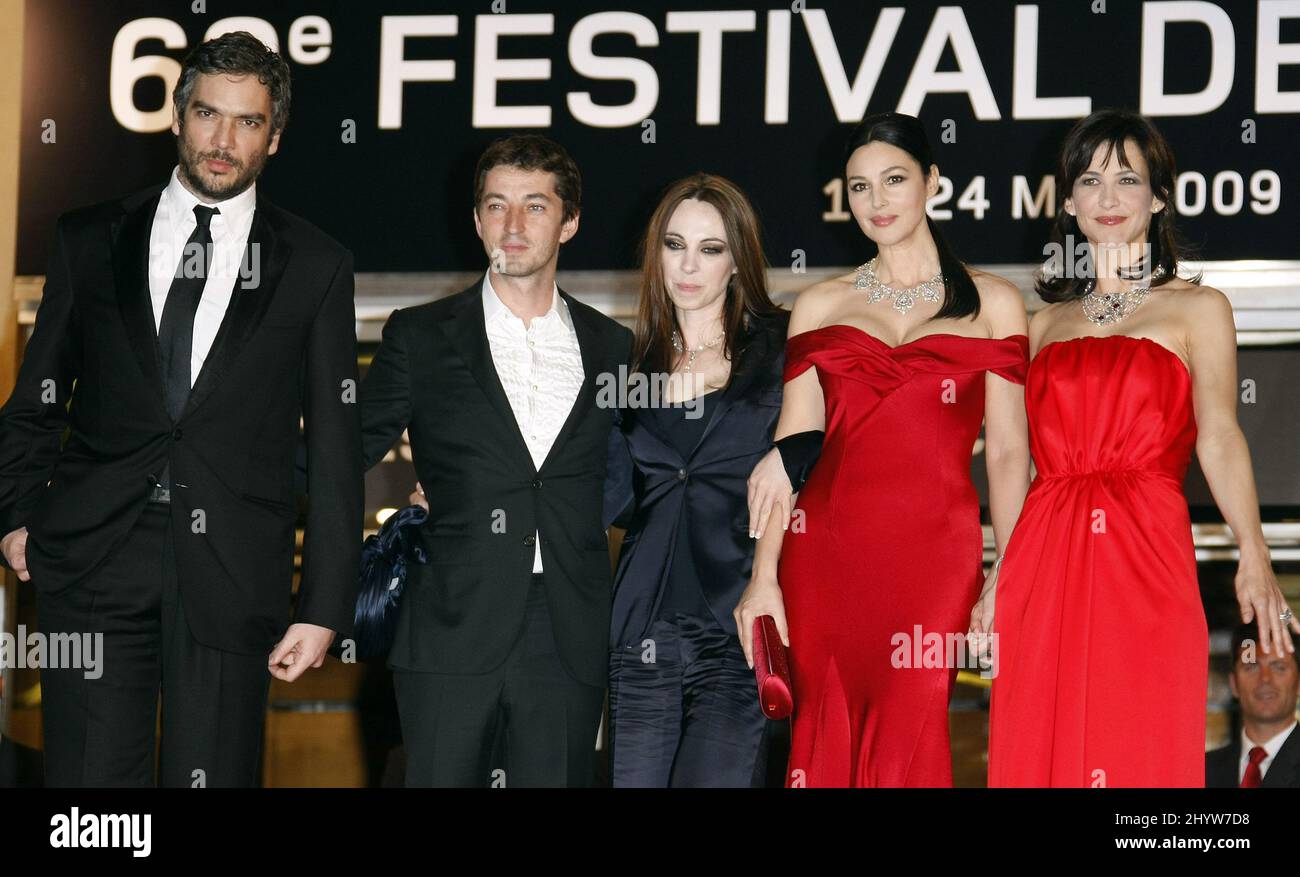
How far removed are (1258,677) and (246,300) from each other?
3.78m

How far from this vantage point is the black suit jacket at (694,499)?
3.59m

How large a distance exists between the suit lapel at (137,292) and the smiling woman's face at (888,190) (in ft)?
5.39

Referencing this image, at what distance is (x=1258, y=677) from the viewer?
5383 mm

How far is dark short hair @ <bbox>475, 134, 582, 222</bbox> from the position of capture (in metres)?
3.84

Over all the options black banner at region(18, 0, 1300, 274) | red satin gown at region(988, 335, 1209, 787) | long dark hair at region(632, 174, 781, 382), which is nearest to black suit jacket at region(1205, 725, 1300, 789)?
black banner at region(18, 0, 1300, 274)

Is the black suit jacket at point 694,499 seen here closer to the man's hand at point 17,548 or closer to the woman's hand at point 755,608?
the woman's hand at point 755,608

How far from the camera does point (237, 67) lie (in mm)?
3438

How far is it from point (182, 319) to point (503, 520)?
84cm

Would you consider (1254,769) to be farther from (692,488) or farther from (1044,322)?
(692,488)

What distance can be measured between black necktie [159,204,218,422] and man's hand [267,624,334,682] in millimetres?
520

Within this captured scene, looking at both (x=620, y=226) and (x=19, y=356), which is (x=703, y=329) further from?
(x=19, y=356)

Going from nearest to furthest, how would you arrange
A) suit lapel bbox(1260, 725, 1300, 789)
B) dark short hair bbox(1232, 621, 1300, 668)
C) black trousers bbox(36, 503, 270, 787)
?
black trousers bbox(36, 503, 270, 787) < suit lapel bbox(1260, 725, 1300, 789) < dark short hair bbox(1232, 621, 1300, 668)

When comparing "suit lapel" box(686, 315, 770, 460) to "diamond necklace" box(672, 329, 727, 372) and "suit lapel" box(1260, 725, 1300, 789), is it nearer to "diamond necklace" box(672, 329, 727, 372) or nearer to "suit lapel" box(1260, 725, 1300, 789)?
"diamond necklace" box(672, 329, 727, 372)
